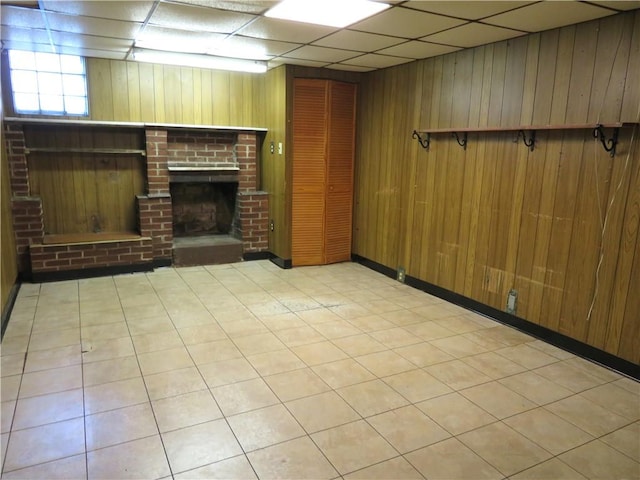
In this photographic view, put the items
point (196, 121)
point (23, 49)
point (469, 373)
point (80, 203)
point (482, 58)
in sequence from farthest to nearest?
point (196, 121), point (80, 203), point (23, 49), point (482, 58), point (469, 373)

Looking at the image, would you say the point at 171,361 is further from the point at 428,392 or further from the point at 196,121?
the point at 196,121

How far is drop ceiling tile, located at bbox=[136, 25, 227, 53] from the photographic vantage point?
12.0ft

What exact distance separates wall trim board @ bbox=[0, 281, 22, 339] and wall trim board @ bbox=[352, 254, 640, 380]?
3756 mm

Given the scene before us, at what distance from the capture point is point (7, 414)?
2365mm

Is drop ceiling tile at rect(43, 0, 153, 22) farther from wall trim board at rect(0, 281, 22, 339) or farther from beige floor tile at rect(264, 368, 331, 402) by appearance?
beige floor tile at rect(264, 368, 331, 402)

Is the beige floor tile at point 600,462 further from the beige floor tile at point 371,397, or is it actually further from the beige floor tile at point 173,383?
the beige floor tile at point 173,383

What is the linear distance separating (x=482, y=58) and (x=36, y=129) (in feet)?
15.1

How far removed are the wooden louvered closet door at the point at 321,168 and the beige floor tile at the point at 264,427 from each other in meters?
3.14

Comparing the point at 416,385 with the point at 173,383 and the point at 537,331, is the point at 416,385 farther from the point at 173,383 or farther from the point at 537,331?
the point at 173,383

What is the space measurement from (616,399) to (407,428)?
1.39 metres

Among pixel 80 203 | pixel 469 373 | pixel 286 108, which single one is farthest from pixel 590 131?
pixel 80 203

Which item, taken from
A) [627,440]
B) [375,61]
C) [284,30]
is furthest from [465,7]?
[627,440]

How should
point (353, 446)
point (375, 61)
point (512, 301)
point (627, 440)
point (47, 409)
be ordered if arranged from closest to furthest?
point (353, 446) → point (627, 440) → point (47, 409) → point (512, 301) → point (375, 61)

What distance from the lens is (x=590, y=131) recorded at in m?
3.05
